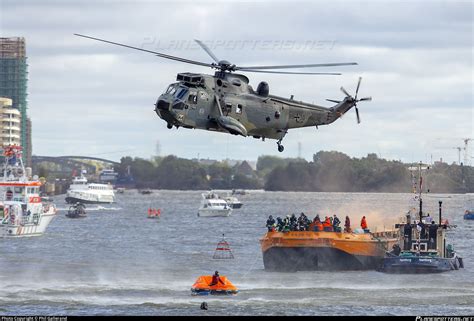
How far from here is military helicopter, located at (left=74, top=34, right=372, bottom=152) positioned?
57.4m

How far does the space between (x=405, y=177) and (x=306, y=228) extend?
8377cm

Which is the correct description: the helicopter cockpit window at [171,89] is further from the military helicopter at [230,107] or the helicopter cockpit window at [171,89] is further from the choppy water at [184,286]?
the choppy water at [184,286]

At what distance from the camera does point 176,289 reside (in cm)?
10106

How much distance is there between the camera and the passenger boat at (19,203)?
148250 millimetres

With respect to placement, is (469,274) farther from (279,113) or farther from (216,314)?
(279,113)

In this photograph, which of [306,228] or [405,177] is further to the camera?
[405,177]

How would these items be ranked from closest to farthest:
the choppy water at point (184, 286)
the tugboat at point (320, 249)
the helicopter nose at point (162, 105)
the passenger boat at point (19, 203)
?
the helicopter nose at point (162, 105)
the choppy water at point (184, 286)
the tugboat at point (320, 249)
the passenger boat at point (19, 203)

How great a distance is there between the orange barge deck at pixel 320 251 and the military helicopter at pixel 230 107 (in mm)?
41394

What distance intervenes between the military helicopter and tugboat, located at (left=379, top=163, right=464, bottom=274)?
45518 millimetres

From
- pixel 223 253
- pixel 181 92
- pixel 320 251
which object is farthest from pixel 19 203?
pixel 181 92

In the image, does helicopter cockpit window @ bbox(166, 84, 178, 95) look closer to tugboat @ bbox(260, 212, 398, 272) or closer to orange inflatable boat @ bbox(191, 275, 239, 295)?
orange inflatable boat @ bbox(191, 275, 239, 295)

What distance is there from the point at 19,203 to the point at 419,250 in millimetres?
56483

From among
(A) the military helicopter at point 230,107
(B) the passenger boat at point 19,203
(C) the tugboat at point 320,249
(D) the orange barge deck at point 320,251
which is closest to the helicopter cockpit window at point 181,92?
(A) the military helicopter at point 230,107

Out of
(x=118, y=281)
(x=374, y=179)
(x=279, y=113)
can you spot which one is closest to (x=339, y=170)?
(x=374, y=179)
